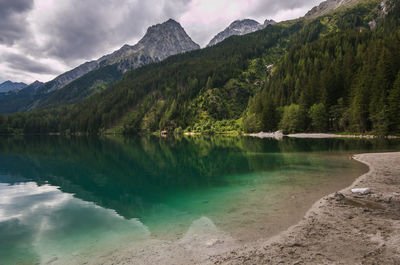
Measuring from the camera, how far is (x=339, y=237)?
1063 cm

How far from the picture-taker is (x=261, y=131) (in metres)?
128

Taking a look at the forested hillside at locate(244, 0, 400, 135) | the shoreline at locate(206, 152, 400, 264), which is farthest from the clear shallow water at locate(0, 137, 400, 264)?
the forested hillside at locate(244, 0, 400, 135)

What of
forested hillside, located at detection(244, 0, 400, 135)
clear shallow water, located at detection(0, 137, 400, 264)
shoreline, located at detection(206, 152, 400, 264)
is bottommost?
clear shallow water, located at detection(0, 137, 400, 264)

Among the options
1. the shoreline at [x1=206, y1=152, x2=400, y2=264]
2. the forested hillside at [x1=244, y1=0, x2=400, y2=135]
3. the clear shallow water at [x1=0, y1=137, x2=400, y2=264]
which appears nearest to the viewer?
the shoreline at [x1=206, y1=152, x2=400, y2=264]

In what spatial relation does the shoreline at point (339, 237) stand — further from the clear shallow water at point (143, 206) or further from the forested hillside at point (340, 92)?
the forested hillside at point (340, 92)

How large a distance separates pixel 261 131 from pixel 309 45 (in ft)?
322

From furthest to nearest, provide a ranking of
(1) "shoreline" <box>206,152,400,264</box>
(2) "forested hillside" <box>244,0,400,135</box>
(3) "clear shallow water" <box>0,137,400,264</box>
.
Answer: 1. (2) "forested hillside" <box>244,0,400,135</box>
2. (3) "clear shallow water" <box>0,137,400,264</box>
3. (1) "shoreline" <box>206,152,400,264</box>

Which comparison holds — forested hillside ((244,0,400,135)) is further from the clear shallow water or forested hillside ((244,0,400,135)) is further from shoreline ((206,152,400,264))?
shoreline ((206,152,400,264))

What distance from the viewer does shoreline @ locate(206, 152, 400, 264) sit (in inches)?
351

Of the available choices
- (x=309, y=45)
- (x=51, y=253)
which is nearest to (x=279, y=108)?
(x=309, y=45)

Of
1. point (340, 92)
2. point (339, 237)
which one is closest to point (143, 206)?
point (339, 237)

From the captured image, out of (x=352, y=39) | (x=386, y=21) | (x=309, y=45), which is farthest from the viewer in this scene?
(x=386, y=21)

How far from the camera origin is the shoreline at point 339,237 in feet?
29.3

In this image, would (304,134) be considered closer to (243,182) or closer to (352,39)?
(243,182)
